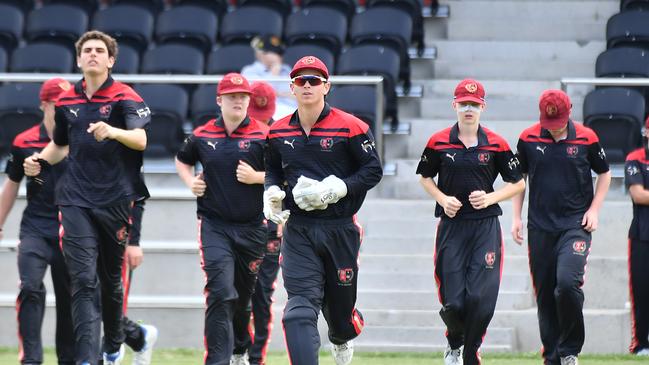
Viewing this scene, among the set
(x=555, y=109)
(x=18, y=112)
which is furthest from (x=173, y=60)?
(x=555, y=109)

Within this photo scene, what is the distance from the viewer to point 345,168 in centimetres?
800

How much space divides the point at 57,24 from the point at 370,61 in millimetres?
3931

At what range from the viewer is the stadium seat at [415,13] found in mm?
15398

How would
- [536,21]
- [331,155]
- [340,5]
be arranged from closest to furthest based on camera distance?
1. [331,155]
2. [340,5]
3. [536,21]

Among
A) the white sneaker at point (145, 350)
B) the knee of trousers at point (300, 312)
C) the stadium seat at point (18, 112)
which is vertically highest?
the stadium seat at point (18, 112)

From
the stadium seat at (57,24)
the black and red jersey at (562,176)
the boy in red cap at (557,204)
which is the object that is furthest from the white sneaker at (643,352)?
the stadium seat at (57,24)

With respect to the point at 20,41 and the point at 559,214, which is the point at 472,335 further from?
the point at 20,41

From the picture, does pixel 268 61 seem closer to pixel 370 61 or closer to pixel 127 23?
pixel 370 61

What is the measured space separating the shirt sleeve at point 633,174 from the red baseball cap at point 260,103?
9.86 ft

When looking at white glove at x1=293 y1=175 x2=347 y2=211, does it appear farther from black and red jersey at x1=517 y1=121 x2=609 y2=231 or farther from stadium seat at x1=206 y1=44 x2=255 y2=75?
stadium seat at x1=206 y1=44 x2=255 y2=75

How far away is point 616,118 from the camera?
39.7 feet

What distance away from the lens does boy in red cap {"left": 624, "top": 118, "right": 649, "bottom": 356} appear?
10.9m

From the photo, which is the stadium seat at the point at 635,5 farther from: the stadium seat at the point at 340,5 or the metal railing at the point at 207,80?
the metal railing at the point at 207,80

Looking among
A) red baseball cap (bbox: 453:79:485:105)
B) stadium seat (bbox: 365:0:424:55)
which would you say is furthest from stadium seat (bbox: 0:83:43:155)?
red baseball cap (bbox: 453:79:485:105)
